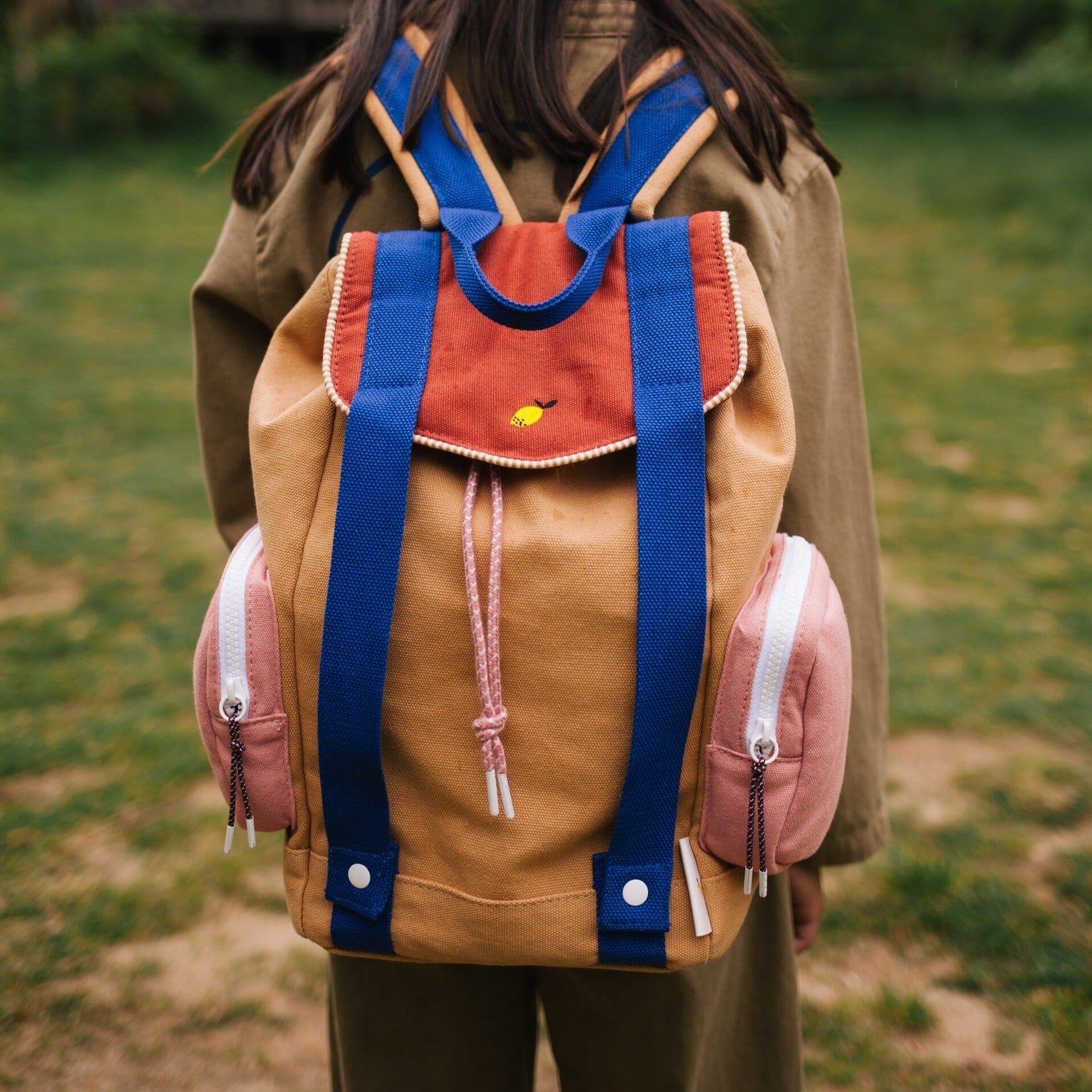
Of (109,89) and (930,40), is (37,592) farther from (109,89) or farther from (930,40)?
(930,40)

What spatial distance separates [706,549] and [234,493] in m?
0.76

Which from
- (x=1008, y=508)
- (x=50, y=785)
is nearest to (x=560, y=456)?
(x=50, y=785)

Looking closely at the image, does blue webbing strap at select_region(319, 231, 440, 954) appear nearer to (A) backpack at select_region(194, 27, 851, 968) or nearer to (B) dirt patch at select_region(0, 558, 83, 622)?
(A) backpack at select_region(194, 27, 851, 968)

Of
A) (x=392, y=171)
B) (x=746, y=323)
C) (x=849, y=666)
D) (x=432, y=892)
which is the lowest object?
(x=432, y=892)

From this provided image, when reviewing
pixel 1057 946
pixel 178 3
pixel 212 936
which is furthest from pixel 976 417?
pixel 178 3

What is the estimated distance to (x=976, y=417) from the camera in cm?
609

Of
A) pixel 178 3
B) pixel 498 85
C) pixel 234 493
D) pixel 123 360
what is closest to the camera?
pixel 498 85

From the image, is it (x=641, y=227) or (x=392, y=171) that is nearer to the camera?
(x=641, y=227)

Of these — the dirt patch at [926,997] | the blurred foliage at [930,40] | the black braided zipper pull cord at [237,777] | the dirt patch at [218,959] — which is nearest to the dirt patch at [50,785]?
the dirt patch at [218,959]

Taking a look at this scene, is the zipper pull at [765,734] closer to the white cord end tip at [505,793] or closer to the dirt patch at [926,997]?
the white cord end tip at [505,793]

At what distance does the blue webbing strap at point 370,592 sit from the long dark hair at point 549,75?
0.67ft

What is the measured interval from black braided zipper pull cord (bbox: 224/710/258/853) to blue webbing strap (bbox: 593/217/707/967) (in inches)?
14.9

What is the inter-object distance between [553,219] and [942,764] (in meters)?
2.68

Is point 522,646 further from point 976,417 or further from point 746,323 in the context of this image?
point 976,417
